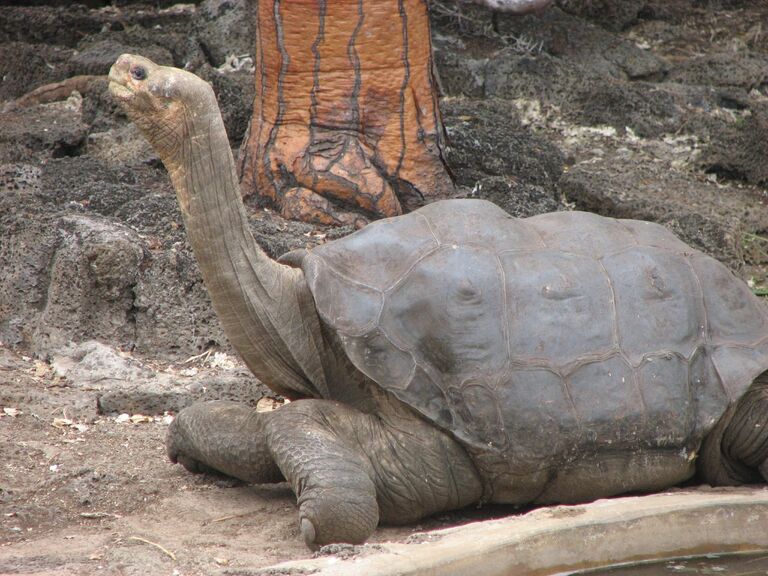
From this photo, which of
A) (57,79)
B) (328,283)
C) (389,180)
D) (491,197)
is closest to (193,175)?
(328,283)

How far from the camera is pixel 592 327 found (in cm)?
363

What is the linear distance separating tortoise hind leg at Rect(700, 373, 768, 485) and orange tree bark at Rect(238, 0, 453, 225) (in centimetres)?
212

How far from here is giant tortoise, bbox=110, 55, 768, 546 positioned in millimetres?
3484

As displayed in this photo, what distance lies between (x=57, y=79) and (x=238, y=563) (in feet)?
16.3

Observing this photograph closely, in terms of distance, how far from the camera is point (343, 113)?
5.41m

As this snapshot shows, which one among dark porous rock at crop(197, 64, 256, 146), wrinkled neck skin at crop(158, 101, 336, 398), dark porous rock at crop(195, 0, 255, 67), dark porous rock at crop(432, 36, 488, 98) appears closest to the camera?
wrinkled neck skin at crop(158, 101, 336, 398)

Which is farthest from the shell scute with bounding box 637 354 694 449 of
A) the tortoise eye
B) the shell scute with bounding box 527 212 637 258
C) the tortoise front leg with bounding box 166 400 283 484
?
the tortoise eye

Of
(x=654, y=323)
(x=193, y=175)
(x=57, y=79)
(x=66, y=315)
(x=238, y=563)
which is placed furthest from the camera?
(x=57, y=79)

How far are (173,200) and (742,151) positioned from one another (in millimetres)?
3767

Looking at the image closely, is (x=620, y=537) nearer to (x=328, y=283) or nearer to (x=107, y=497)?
(x=328, y=283)

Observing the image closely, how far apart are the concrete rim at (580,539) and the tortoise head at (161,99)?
1.33 meters

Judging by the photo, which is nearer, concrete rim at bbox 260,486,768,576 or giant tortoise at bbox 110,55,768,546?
concrete rim at bbox 260,486,768,576

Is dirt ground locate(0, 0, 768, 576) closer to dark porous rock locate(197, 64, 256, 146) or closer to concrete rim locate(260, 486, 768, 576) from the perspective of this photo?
dark porous rock locate(197, 64, 256, 146)

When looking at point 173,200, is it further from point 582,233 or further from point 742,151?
point 742,151
